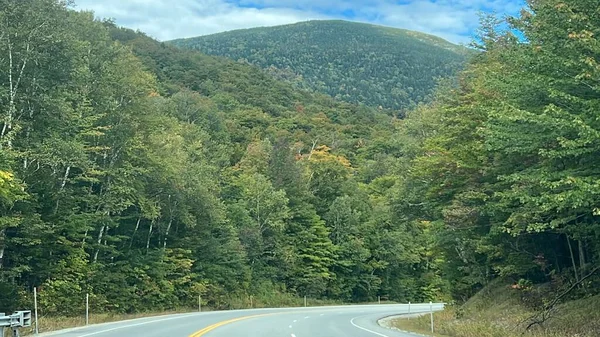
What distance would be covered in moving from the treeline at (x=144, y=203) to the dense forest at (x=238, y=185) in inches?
5.6

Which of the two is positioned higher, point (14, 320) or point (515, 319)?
point (14, 320)

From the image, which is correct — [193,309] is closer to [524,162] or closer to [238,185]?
[238,185]

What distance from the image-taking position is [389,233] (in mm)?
81375

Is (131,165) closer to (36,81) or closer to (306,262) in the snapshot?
(36,81)

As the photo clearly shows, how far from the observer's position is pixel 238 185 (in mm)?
66875

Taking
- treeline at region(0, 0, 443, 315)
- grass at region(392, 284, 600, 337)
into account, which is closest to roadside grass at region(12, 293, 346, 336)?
treeline at region(0, 0, 443, 315)

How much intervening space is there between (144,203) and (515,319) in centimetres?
2543

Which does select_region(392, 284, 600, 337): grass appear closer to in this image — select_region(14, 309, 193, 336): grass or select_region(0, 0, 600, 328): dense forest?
select_region(0, 0, 600, 328): dense forest

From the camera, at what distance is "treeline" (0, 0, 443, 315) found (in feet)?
93.7

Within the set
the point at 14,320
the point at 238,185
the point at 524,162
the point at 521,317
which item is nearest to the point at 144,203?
the point at 14,320

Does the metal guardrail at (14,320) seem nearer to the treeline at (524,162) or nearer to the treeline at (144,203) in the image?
the treeline at (144,203)

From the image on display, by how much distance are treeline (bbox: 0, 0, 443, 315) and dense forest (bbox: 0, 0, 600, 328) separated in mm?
143

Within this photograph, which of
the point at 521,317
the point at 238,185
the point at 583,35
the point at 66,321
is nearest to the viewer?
the point at 583,35

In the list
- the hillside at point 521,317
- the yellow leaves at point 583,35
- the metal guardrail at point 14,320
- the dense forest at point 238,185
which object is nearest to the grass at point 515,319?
the hillside at point 521,317
